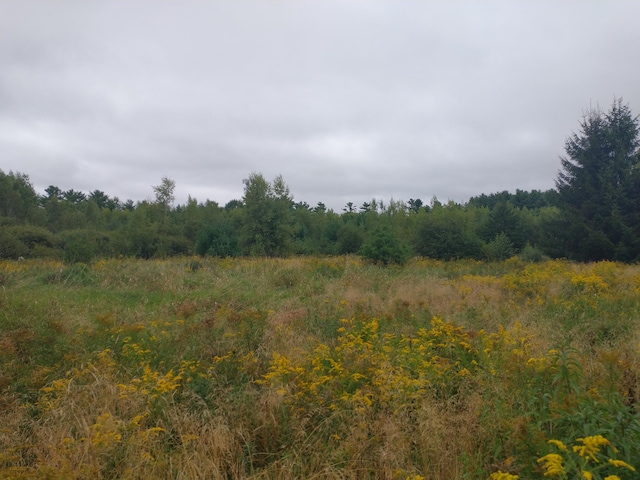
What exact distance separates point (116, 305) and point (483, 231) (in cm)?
2801

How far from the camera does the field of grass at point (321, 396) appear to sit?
2602 mm

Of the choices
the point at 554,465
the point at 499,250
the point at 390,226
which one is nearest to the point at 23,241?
the point at 390,226

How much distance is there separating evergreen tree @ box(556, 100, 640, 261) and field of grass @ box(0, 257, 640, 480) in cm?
1467

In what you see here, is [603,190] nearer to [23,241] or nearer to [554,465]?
[554,465]

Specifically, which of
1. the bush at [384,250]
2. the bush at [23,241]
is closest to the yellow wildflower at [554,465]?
the bush at [384,250]

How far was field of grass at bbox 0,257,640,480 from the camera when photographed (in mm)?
2602

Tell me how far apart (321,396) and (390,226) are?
13.7 m

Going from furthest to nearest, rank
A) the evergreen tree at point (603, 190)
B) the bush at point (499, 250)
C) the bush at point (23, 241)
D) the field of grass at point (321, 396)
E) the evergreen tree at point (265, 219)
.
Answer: the evergreen tree at point (265, 219) → the bush at point (23, 241) → the bush at point (499, 250) → the evergreen tree at point (603, 190) → the field of grass at point (321, 396)

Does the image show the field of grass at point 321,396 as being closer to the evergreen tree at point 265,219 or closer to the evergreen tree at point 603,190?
the evergreen tree at point 603,190

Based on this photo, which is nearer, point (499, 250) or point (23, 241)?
point (499, 250)

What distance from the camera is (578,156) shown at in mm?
20438

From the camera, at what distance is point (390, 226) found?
16.7 meters

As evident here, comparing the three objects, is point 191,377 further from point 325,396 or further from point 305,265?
point 305,265

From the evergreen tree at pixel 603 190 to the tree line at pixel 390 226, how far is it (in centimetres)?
5
